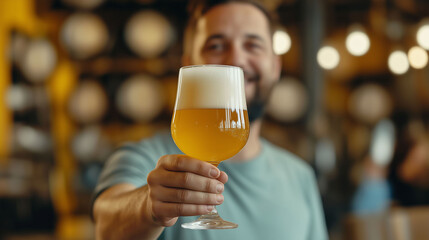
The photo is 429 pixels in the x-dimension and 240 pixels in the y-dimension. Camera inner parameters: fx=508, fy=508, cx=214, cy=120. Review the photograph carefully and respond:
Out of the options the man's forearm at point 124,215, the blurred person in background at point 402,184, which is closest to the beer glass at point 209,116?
the man's forearm at point 124,215

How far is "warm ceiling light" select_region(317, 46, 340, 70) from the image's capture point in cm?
410

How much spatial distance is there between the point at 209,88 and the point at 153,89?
3.71m

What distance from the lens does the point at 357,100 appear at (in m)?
4.73

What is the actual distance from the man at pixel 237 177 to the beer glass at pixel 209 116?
0.11 meters

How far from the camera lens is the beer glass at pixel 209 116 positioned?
33.7 inches

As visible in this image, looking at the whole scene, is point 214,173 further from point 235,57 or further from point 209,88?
point 235,57

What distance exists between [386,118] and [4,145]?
346 centimetres

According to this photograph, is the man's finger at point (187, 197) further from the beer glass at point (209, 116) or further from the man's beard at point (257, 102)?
the man's beard at point (257, 102)

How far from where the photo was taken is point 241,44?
Result: 124 cm

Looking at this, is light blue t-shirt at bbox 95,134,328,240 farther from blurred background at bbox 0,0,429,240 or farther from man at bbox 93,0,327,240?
blurred background at bbox 0,0,429,240

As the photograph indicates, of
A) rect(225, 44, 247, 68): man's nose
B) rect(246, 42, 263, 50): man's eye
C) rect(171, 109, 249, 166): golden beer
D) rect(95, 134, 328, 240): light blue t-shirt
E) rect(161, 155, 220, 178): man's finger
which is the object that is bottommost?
rect(95, 134, 328, 240): light blue t-shirt

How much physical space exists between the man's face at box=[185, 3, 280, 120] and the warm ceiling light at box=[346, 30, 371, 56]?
2577mm

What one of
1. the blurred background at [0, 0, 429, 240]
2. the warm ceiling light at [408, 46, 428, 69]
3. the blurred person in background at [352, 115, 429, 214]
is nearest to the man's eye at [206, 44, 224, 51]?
the blurred person in background at [352, 115, 429, 214]

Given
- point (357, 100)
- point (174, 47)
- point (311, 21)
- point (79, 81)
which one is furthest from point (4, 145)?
point (357, 100)
